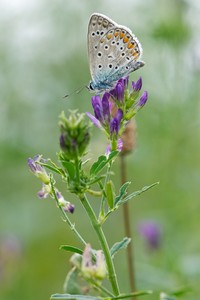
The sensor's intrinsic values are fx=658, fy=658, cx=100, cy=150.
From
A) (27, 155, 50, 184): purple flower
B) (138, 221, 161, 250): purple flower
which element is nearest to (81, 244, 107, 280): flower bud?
(27, 155, 50, 184): purple flower

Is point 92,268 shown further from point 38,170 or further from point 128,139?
point 128,139

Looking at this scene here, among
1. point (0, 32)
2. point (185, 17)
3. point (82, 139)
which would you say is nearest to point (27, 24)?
point (0, 32)

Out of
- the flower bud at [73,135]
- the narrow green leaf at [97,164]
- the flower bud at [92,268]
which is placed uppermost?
the flower bud at [73,135]

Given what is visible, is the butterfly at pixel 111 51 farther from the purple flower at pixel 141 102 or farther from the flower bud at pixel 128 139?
the flower bud at pixel 128 139

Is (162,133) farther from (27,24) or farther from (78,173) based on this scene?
(78,173)

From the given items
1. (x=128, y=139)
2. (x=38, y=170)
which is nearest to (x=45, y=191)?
(x=38, y=170)

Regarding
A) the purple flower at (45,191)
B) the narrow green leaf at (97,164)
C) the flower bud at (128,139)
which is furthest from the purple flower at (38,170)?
the flower bud at (128,139)
